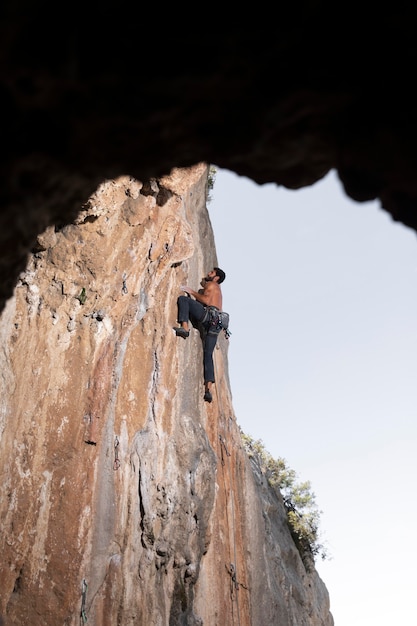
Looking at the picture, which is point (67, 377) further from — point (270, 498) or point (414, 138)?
point (270, 498)

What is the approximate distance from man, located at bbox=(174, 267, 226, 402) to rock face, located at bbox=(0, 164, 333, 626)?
23 centimetres

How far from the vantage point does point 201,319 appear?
1252 cm

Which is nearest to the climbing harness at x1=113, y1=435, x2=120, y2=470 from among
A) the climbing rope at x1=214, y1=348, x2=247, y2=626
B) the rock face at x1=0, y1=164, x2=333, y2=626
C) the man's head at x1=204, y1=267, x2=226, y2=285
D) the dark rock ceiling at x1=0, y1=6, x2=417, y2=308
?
the rock face at x1=0, y1=164, x2=333, y2=626

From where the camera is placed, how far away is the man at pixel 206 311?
12.0 metres

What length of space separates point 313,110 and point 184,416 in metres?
9.33

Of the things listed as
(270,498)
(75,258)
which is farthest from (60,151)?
(270,498)

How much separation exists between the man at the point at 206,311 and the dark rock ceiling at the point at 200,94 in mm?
8807

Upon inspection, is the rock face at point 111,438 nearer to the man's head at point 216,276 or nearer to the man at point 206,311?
the man at point 206,311

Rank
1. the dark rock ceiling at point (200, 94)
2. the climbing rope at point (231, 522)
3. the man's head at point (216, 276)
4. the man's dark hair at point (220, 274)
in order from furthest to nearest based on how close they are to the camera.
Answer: the man's dark hair at point (220, 274) < the man's head at point (216, 276) < the climbing rope at point (231, 522) < the dark rock ceiling at point (200, 94)

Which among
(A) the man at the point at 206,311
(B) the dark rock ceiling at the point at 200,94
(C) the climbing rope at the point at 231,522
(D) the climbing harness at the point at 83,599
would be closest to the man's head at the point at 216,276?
(A) the man at the point at 206,311

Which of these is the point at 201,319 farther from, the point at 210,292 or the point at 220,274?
the point at 220,274

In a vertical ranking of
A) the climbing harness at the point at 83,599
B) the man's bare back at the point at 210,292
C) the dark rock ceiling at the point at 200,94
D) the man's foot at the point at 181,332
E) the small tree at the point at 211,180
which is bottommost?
the climbing harness at the point at 83,599

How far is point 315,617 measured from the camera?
58.6 ft

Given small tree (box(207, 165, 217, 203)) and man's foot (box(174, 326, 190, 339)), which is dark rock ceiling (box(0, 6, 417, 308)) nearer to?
man's foot (box(174, 326, 190, 339))
